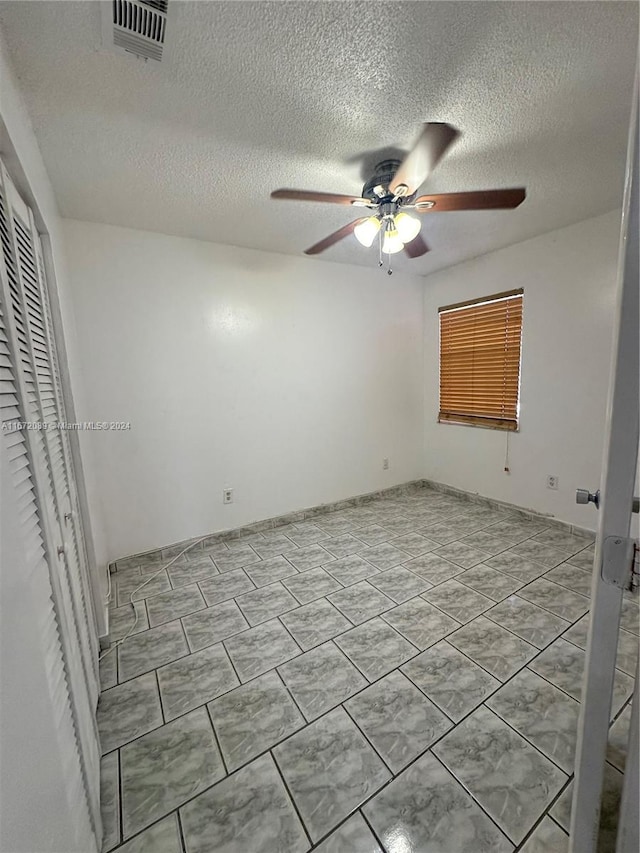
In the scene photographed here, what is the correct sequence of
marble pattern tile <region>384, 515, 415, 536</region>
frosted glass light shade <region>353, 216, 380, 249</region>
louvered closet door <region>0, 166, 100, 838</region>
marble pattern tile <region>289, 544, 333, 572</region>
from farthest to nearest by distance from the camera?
marble pattern tile <region>384, 515, 415, 536</region>, marble pattern tile <region>289, 544, 333, 572</region>, frosted glass light shade <region>353, 216, 380, 249</region>, louvered closet door <region>0, 166, 100, 838</region>

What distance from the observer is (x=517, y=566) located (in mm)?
2342

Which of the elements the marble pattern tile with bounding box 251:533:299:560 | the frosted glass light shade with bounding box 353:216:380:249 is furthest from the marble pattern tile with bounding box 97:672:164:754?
the frosted glass light shade with bounding box 353:216:380:249

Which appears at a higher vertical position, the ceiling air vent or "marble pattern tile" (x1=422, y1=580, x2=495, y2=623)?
the ceiling air vent

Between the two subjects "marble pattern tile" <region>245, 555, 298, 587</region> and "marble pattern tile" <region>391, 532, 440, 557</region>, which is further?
"marble pattern tile" <region>391, 532, 440, 557</region>

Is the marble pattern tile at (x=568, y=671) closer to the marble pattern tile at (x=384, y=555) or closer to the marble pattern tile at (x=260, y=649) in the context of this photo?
the marble pattern tile at (x=384, y=555)

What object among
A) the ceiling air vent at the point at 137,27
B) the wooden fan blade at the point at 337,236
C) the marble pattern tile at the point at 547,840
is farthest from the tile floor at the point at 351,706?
the ceiling air vent at the point at 137,27

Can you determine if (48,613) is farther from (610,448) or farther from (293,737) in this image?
(610,448)

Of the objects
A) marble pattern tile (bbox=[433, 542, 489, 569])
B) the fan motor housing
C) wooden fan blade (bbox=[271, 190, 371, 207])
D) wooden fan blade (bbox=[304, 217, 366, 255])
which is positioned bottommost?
marble pattern tile (bbox=[433, 542, 489, 569])

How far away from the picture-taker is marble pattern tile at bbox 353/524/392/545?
2.80m

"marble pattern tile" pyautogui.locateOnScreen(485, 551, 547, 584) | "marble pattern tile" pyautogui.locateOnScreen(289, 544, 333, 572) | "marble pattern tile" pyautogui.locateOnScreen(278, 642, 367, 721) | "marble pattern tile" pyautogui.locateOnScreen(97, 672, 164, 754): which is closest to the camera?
"marble pattern tile" pyautogui.locateOnScreen(97, 672, 164, 754)

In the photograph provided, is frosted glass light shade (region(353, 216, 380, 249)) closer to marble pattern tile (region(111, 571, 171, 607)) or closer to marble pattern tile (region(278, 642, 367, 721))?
marble pattern tile (region(278, 642, 367, 721))

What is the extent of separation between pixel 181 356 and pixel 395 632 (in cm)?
228

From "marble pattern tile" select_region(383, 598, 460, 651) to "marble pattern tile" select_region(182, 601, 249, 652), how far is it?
826 mm

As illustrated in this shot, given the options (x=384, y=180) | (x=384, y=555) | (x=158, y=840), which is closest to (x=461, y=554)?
(x=384, y=555)
